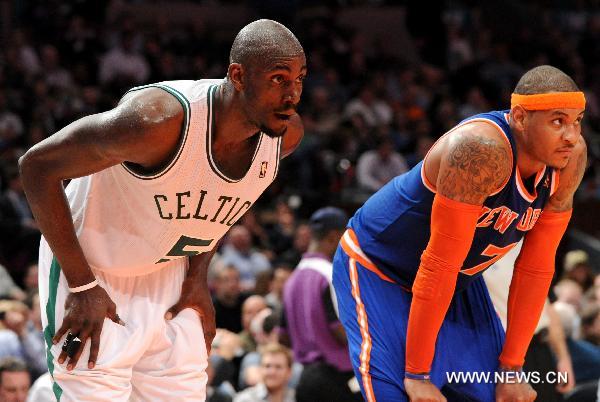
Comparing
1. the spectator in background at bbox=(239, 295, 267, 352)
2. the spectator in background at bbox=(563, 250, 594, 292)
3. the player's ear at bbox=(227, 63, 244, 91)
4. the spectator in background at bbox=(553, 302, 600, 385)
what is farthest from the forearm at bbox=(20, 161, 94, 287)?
the spectator in background at bbox=(563, 250, 594, 292)

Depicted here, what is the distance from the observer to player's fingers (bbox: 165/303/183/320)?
3.91 metres

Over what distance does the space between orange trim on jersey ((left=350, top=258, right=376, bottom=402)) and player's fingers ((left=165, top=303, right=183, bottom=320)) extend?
743 millimetres

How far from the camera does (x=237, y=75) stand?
11.4 feet

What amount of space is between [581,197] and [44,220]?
950 centimetres

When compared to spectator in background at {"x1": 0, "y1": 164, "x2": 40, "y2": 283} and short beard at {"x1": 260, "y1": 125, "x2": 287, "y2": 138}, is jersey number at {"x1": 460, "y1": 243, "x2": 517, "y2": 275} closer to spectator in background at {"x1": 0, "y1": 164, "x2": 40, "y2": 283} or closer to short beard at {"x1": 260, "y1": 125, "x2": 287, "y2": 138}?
short beard at {"x1": 260, "y1": 125, "x2": 287, "y2": 138}

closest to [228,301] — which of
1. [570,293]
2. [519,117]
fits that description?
[570,293]

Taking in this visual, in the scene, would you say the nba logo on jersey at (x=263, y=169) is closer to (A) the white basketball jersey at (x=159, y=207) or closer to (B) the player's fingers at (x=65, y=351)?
(A) the white basketball jersey at (x=159, y=207)

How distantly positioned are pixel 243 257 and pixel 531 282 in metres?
6.53

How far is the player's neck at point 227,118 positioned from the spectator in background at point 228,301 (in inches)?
216

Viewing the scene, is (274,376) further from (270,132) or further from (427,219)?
(270,132)

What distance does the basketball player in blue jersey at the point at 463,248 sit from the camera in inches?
148

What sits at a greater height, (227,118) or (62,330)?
(227,118)

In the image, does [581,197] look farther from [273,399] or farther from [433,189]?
[433,189]

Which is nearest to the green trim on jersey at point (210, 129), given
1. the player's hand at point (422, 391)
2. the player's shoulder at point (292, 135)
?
the player's shoulder at point (292, 135)
